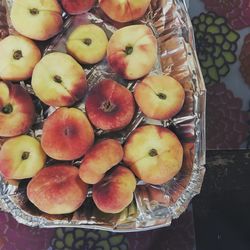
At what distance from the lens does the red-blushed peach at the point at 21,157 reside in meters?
0.79

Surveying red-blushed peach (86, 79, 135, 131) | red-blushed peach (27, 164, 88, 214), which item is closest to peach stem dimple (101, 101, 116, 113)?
red-blushed peach (86, 79, 135, 131)

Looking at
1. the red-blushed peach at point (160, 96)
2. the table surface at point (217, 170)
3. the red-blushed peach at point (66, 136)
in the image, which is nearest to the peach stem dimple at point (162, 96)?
the red-blushed peach at point (160, 96)

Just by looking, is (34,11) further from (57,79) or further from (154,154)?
(154,154)

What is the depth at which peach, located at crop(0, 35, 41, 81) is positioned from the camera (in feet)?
2.68

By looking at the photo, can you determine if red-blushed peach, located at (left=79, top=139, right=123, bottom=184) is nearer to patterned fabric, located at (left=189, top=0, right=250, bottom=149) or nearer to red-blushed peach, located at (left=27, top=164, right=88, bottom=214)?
red-blushed peach, located at (left=27, top=164, right=88, bottom=214)

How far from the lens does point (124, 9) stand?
832mm

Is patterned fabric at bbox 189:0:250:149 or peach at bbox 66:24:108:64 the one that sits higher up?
peach at bbox 66:24:108:64

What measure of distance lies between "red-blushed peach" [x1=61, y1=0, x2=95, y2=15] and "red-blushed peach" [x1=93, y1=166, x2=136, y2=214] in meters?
0.26

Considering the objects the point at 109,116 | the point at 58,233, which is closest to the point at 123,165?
the point at 109,116

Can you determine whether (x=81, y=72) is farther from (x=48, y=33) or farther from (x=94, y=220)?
(x=94, y=220)

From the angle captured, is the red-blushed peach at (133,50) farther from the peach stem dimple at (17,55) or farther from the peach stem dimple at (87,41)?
the peach stem dimple at (17,55)

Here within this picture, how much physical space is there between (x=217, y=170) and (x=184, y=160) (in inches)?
5.9

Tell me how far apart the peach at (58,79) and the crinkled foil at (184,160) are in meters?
0.04

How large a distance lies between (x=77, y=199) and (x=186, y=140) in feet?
0.62
